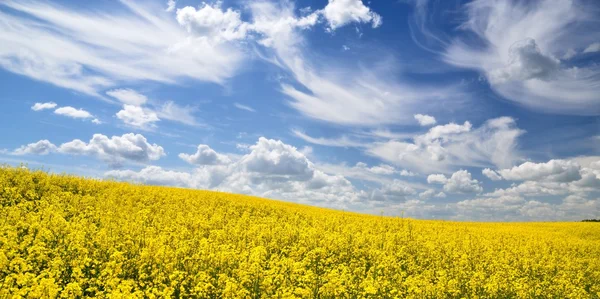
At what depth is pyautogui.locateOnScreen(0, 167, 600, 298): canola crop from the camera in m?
9.52

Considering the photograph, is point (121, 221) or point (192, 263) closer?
point (192, 263)

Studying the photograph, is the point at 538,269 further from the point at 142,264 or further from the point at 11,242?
the point at 11,242

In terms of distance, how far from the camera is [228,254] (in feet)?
38.7

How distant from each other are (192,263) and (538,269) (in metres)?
14.8

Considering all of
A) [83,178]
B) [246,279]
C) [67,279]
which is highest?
[83,178]

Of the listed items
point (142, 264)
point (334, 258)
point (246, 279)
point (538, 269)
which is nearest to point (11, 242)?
point (142, 264)

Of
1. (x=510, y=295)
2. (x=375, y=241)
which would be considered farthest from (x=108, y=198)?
(x=510, y=295)

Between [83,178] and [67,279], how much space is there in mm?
17500

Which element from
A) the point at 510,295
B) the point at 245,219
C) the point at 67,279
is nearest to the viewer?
the point at 67,279

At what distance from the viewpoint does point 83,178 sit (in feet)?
84.9

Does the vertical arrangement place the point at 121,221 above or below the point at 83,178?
below

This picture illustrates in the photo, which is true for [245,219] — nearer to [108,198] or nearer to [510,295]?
[108,198]

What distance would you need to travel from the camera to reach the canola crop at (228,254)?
952cm

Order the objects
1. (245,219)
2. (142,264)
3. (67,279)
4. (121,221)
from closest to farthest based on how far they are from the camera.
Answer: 1. (67,279)
2. (142,264)
3. (121,221)
4. (245,219)
